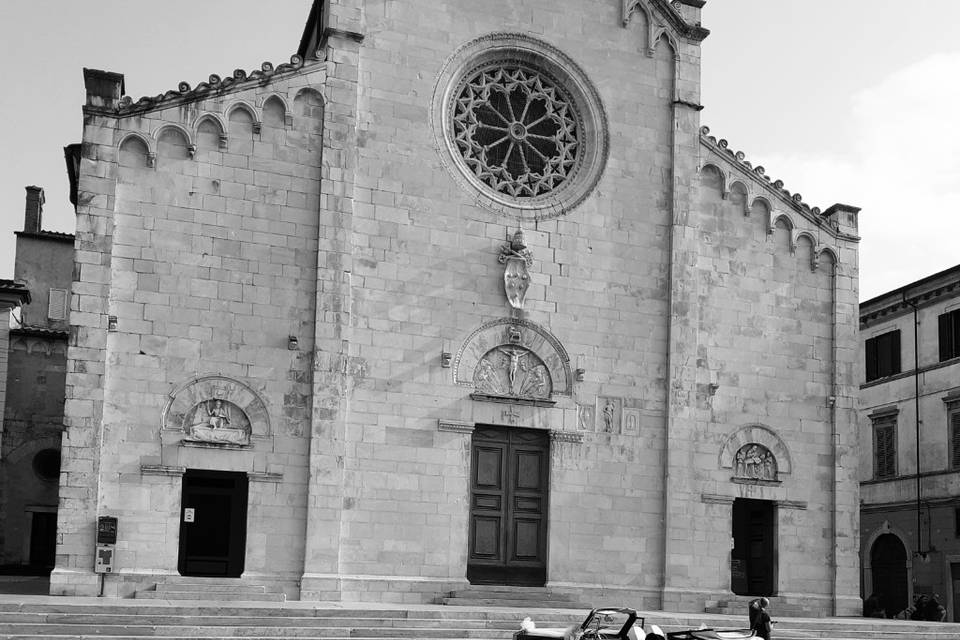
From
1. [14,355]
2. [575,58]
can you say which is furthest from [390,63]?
[14,355]

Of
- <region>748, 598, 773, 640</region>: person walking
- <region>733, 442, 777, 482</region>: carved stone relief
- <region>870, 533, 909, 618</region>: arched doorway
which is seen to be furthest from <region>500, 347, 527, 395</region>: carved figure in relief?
<region>870, 533, 909, 618</region>: arched doorway

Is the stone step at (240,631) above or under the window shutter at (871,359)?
under

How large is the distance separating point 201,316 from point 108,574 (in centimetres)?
513

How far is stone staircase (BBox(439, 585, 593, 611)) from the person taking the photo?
2434 cm

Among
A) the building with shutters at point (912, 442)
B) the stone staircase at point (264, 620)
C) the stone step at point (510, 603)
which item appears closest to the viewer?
the stone staircase at point (264, 620)

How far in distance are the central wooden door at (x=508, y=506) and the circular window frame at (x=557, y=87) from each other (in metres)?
5.00

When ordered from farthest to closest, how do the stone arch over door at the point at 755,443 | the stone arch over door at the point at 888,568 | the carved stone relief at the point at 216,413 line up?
the stone arch over door at the point at 888,568
the stone arch over door at the point at 755,443
the carved stone relief at the point at 216,413

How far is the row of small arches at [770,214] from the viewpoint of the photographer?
28453 millimetres

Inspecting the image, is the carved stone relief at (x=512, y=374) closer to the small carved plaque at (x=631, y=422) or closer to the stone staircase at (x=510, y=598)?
the small carved plaque at (x=631, y=422)

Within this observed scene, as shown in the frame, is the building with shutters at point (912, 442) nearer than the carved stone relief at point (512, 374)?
No

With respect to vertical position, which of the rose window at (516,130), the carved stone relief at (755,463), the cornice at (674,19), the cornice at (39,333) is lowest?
the carved stone relief at (755,463)

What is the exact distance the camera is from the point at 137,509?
22750 millimetres

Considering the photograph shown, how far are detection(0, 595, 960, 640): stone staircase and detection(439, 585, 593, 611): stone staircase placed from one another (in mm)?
510

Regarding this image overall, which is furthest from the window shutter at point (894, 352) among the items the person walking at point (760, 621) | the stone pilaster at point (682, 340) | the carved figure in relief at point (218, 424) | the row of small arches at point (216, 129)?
the carved figure in relief at point (218, 424)
